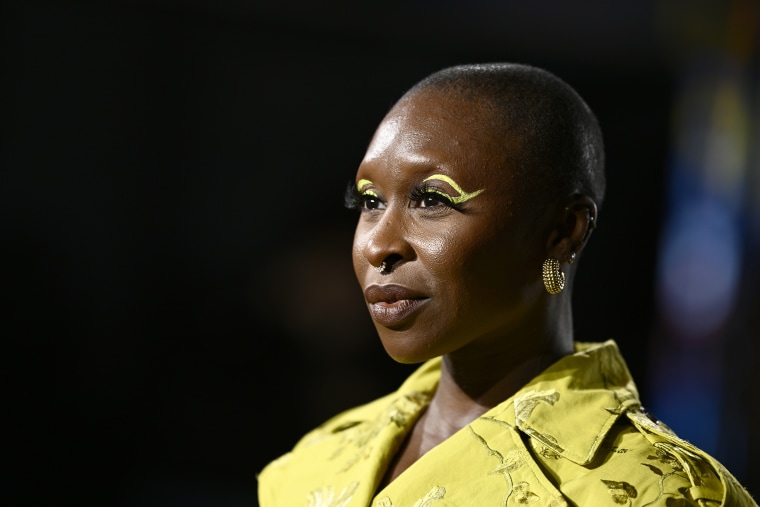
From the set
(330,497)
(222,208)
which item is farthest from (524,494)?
(222,208)

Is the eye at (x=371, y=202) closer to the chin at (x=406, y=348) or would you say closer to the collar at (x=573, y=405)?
the chin at (x=406, y=348)

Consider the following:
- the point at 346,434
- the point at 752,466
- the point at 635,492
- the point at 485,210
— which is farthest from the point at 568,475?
the point at 752,466

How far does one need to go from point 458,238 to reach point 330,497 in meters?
0.45

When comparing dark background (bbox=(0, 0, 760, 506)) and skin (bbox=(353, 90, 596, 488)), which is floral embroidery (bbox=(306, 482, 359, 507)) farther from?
dark background (bbox=(0, 0, 760, 506))

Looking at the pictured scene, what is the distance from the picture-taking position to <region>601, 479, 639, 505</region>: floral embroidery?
42.7 inches

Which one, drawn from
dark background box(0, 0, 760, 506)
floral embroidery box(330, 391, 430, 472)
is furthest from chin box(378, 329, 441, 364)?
dark background box(0, 0, 760, 506)

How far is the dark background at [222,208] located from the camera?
9.18 ft

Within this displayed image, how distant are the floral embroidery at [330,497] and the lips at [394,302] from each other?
27 centimetres

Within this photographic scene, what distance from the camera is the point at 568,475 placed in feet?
3.79

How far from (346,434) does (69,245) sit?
162 centimetres

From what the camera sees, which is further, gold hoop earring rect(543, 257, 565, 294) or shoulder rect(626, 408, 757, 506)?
gold hoop earring rect(543, 257, 565, 294)

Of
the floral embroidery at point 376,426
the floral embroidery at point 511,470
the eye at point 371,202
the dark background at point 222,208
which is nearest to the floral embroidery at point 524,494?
the floral embroidery at point 511,470

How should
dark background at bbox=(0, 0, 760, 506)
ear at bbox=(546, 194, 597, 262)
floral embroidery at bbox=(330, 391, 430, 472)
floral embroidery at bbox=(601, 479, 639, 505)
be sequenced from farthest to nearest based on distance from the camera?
dark background at bbox=(0, 0, 760, 506) < floral embroidery at bbox=(330, 391, 430, 472) < ear at bbox=(546, 194, 597, 262) < floral embroidery at bbox=(601, 479, 639, 505)

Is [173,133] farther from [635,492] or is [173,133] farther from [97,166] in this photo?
[635,492]
